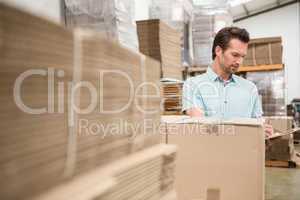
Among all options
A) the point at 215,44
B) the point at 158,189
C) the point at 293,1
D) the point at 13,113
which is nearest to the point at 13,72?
the point at 13,113

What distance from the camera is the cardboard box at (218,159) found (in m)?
1.82

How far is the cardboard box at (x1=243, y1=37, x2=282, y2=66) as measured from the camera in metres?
5.91

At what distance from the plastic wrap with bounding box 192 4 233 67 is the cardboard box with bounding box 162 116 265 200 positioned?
2960 millimetres

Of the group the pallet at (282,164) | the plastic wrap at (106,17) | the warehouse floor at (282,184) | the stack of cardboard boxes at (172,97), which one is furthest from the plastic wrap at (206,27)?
the plastic wrap at (106,17)

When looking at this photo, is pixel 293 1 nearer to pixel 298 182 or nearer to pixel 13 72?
pixel 298 182

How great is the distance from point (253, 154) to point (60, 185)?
48.7 inches

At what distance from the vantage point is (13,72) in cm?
70

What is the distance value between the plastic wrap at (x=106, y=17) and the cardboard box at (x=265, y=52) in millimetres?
3820

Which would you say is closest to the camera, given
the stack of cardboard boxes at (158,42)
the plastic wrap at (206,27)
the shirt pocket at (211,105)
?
the shirt pocket at (211,105)

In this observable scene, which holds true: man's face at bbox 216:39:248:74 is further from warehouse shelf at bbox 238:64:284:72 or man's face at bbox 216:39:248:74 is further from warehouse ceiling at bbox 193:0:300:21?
warehouse ceiling at bbox 193:0:300:21

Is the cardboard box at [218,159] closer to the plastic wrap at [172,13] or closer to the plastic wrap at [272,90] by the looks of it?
the plastic wrap at [172,13]

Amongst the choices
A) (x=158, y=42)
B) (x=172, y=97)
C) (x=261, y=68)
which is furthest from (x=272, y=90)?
(x=158, y=42)

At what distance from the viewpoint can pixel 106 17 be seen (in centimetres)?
258

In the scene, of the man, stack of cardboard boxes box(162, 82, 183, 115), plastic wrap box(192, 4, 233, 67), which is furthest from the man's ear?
plastic wrap box(192, 4, 233, 67)
